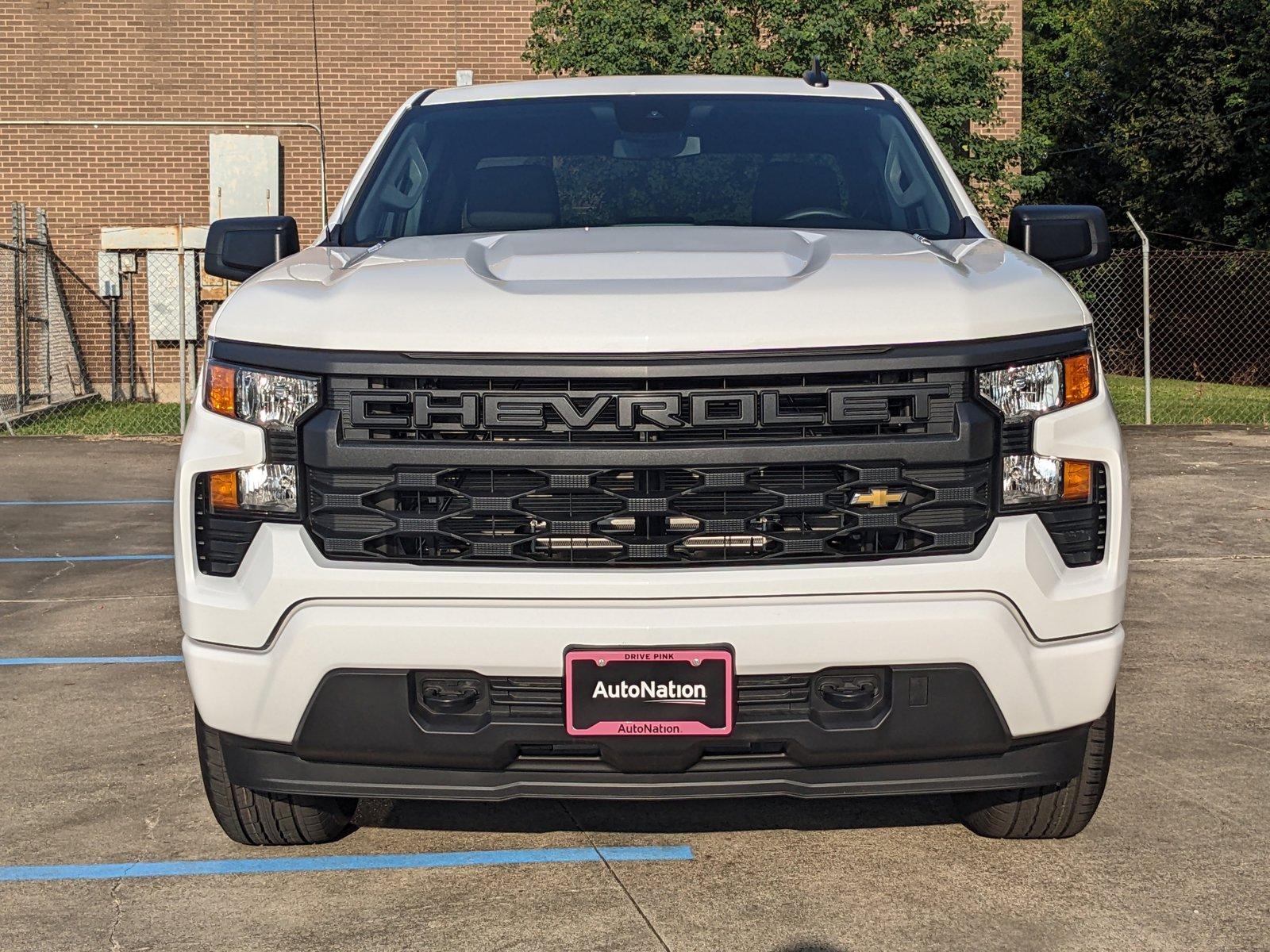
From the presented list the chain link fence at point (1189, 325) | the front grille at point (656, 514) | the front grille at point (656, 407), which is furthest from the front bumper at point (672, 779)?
the chain link fence at point (1189, 325)

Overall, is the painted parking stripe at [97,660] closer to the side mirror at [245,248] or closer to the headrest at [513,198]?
the side mirror at [245,248]

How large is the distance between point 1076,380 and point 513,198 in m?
1.98

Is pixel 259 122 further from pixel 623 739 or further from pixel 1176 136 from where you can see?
pixel 623 739

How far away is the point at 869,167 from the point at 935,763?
2183 mm

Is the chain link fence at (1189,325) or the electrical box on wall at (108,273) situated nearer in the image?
the electrical box on wall at (108,273)

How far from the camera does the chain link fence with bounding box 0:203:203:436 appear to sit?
2089cm

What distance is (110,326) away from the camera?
22828mm

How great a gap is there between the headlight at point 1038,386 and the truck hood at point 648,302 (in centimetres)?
9

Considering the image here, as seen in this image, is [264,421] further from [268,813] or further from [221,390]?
[268,813]

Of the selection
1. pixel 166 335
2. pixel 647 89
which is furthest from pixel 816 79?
pixel 166 335

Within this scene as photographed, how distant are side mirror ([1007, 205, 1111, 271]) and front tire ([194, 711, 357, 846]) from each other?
248cm

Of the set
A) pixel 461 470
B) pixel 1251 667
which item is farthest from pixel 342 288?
pixel 1251 667

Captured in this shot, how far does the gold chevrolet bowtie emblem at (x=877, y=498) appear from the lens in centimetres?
340

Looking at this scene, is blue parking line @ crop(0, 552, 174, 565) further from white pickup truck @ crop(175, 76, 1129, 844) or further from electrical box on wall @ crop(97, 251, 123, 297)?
electrical box on wall @ crop(97, 251, 123, 297)
